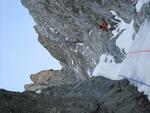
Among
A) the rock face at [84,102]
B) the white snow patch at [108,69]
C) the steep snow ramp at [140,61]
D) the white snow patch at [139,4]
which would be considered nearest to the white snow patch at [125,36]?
the white snow patch at [108,69]

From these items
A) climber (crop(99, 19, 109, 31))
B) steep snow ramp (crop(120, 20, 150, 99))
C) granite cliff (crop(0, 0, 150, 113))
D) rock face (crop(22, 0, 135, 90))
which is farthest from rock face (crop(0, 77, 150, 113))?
climber (crop(99, 19, 109, 31))

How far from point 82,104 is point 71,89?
3.13 m

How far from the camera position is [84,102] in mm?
→ 7965

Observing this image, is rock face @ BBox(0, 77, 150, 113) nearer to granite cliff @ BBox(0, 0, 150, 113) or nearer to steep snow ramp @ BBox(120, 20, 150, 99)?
granite cliff @ BBox(0, 0, 150, 113)

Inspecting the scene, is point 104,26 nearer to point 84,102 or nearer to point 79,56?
point 79,56

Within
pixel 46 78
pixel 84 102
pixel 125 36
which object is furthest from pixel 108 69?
pixel 46 78

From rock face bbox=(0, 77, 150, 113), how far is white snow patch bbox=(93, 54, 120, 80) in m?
1.21

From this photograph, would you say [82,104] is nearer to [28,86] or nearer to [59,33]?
[59,33]

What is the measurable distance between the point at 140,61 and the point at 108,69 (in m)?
2.40

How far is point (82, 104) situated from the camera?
7844 millimetres

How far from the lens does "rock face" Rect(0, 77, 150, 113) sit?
292 inches

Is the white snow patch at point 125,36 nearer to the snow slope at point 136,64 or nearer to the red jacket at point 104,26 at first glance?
the snow slope at point 136,64

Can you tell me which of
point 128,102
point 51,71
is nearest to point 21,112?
point 128,102

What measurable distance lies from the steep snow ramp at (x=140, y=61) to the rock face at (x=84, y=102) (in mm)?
335
